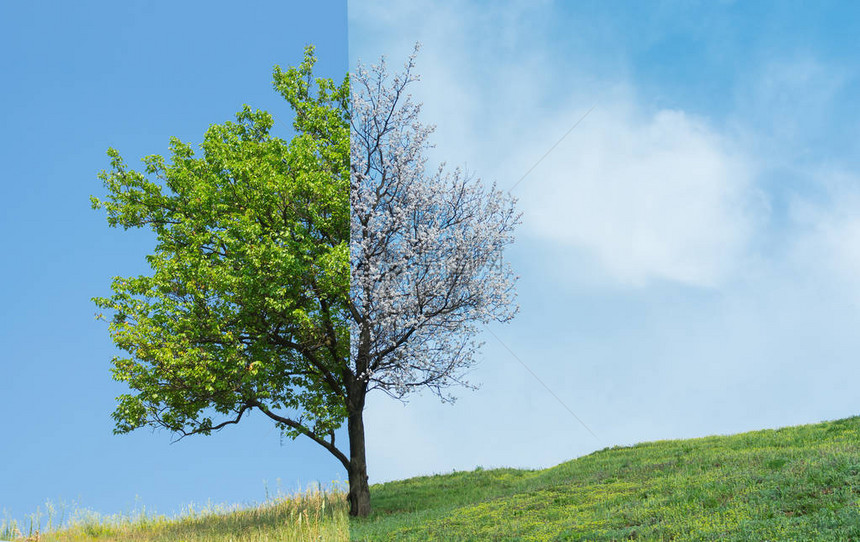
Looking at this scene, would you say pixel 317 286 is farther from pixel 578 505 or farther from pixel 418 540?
pixel 578 505

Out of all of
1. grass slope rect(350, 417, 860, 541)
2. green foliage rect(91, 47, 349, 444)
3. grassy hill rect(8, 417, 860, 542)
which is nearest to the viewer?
grass slope rect(350, 417, 860, 541)

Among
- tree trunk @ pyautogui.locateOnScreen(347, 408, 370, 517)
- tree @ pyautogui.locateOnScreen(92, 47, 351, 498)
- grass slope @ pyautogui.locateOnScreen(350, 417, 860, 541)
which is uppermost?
tree @ pyautogui.locateOnScreen(92, 47, 351, 498)

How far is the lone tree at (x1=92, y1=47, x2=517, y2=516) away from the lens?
1627 cm

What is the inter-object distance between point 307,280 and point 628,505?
937cm

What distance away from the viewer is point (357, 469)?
17.6 metres

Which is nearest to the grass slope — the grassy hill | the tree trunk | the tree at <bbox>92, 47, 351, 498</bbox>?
the grassy hill

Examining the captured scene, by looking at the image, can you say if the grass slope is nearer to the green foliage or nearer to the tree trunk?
the tree trunk

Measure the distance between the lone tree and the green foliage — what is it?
0.05m

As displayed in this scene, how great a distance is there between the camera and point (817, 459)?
1243 centimetres

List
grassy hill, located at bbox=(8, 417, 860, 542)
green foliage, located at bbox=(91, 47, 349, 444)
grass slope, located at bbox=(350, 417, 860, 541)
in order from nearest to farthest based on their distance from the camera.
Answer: grass slope, located at bbox=(350, 417, 860, 541) < grassy hill, located at bbox=(8, 417, 860, 542) < green foliage, located at bbox=(91, 47, 349, 444)

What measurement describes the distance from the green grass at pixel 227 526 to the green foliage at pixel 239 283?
8.24 ft

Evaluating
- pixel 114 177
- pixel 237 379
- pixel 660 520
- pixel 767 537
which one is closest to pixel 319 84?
pixel 114 177

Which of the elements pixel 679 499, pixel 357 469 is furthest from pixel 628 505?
pixel 357 469

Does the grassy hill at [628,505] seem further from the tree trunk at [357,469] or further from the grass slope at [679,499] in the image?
the tree trunk at [357,469]
